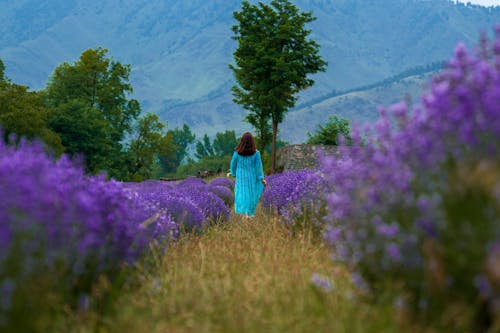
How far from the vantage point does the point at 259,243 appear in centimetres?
562

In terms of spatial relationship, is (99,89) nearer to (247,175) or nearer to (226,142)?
Answer: (247,175)

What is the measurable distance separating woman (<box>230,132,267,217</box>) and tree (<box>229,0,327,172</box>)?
17533 mm

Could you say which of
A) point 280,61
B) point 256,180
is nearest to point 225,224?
point 256,180

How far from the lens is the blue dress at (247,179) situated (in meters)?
9.77

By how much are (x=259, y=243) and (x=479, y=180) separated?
3.75 metres

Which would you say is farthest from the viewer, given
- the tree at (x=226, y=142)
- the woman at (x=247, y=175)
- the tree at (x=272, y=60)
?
the tree at (x=226, y=142)

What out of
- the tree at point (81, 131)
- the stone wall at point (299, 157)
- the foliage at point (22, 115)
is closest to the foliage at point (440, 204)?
the stone wall at point (299, 157)

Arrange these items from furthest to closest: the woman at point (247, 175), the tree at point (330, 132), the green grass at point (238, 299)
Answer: the tree at point (330, 132) → the woman at point (247, 175) → the green grass at point (238, 299)

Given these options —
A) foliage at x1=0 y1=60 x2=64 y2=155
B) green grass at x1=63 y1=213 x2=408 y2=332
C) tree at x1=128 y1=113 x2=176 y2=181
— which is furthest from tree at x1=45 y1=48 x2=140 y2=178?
green grass at x1=63 y1=213 x2=408 y2=332

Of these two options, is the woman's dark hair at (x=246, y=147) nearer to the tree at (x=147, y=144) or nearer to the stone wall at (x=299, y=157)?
the stone wall at (x=299, y=157)

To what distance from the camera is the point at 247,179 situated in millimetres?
9781

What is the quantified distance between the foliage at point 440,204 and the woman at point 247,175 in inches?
268

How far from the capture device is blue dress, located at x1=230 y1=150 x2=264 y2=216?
9.77m

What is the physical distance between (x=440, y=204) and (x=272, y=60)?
2633 centimetres
